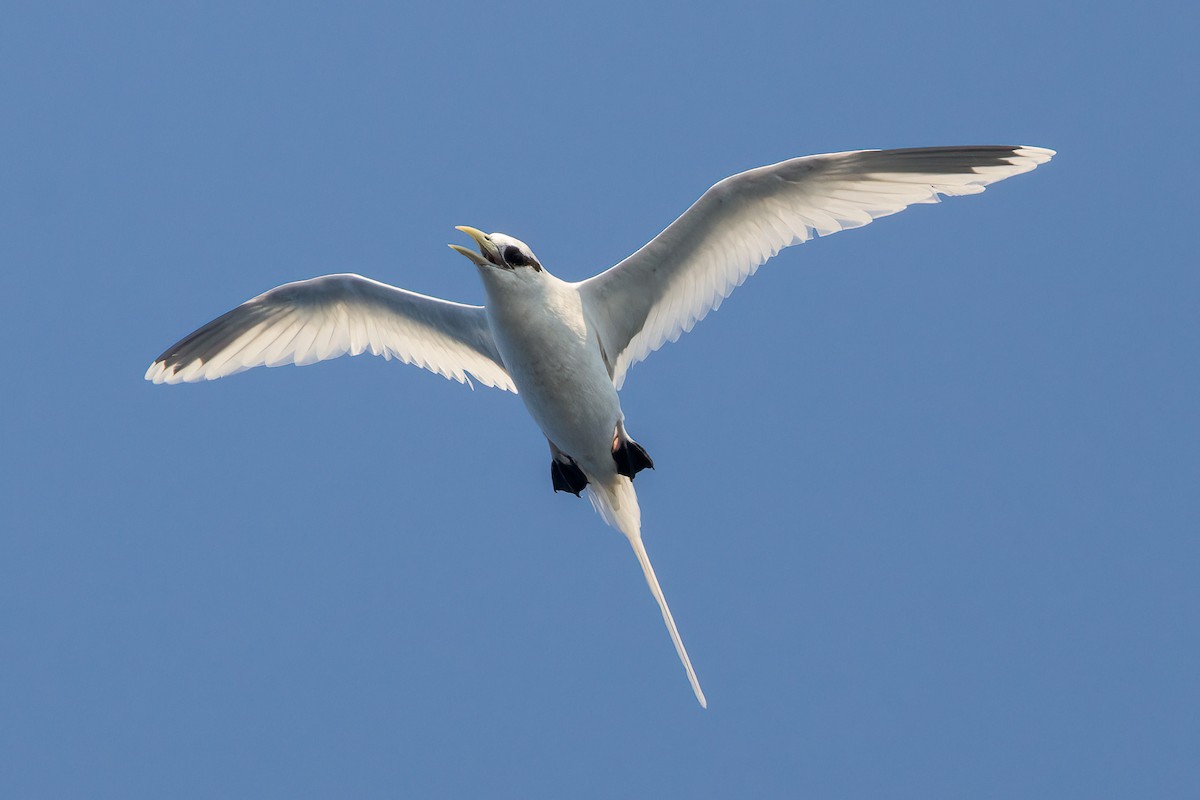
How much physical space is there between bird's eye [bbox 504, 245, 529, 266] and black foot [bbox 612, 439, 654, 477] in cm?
191

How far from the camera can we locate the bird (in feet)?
37.7

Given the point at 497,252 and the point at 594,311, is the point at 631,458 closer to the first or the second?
the point at 594,311

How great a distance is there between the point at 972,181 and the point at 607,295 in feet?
10.6

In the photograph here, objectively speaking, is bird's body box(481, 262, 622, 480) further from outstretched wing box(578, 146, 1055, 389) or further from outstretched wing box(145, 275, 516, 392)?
outstretched wing box(145, 275, 516, 392)

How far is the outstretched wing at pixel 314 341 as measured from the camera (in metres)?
13.2

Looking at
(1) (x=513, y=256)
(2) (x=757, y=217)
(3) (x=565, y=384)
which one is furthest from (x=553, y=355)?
(2) (x=757, y=217)

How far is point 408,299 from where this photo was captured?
42.3 ft

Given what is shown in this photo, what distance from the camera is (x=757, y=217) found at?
11.9 m

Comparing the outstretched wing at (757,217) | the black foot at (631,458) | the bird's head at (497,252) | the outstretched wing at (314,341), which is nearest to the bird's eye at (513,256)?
the bird's head at (497,252)

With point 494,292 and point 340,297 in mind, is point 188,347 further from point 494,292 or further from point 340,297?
point 494,292

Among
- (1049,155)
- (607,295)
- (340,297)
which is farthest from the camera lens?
(340,297)

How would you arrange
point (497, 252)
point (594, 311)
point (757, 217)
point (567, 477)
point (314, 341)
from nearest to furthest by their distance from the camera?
point (497, 252)
point (757, 217)
point (594, 311)
point (567, 477)
point (314, 341)

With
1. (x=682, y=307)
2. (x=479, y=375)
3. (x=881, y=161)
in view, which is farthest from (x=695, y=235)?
(x=479, y=375)

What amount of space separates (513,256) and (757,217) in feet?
7.03
